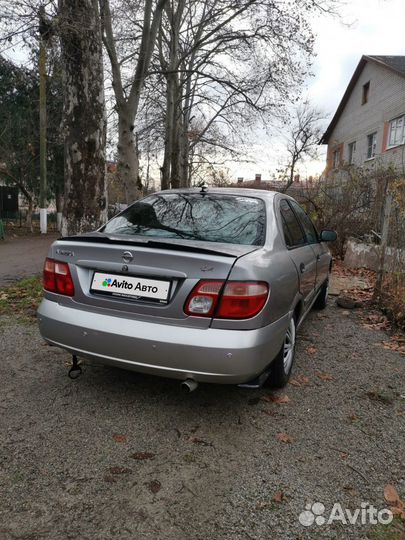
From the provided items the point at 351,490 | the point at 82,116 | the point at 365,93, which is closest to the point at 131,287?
the point at 351,490

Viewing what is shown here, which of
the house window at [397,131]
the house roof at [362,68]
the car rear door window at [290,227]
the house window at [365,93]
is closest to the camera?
the car rear door window at [290,227]

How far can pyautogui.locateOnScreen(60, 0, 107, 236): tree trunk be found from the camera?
5.18m

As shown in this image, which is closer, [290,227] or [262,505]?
[262,505]

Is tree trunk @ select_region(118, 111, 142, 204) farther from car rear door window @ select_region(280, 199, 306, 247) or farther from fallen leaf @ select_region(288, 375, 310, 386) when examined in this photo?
fallen leaf @ select_region(288, 375, 310, 386)

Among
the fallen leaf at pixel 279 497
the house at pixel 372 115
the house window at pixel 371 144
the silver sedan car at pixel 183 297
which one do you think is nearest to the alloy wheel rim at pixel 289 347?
the silver sedan car at pixel 183 297

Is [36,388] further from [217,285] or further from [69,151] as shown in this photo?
[69,151]

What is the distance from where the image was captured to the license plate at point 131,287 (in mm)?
2527

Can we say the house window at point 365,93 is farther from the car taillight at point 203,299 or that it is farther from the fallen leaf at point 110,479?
the fallen leaf at point 110,479

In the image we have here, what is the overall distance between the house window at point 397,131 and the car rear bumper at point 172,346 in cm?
1963

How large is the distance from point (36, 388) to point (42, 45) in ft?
17.4

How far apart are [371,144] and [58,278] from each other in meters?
23.1

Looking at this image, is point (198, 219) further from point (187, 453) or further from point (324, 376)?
point (324, 376)

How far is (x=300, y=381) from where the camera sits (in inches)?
139

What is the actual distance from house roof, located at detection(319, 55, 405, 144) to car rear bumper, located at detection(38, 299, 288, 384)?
68.0 feet
